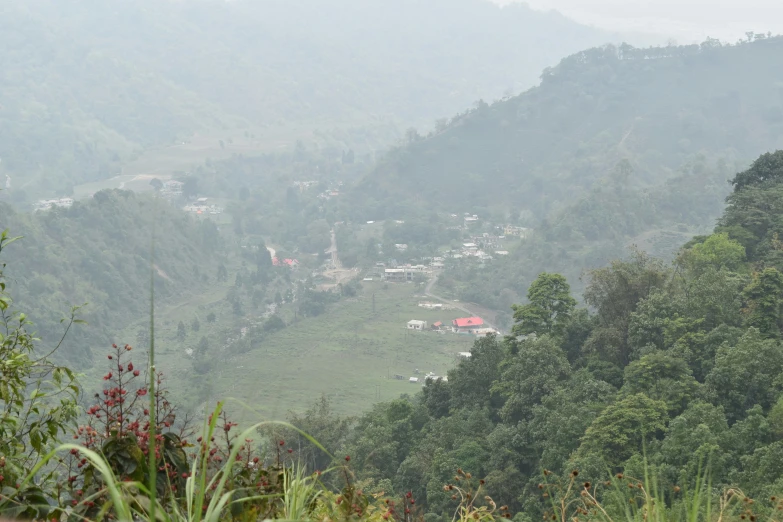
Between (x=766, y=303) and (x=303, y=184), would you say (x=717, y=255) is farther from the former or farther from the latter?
(x=303, y=184)

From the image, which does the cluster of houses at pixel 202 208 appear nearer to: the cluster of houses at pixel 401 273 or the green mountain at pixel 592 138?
the green mountain at pixel 592 138

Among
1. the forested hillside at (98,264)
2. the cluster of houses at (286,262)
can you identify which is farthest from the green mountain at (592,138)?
the forested hillside at (98,264)

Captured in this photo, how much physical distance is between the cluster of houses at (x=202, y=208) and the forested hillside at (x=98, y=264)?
12.5 metres

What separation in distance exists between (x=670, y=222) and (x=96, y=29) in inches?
3699

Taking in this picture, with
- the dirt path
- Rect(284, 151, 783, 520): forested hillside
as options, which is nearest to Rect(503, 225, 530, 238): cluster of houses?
the dirt path

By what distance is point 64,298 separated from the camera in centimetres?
3416

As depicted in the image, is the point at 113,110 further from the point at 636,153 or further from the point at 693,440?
the point at 693,440

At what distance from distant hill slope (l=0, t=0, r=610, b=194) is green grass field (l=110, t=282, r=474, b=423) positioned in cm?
3478

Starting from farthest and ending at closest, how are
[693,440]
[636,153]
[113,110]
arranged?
1. [113,110]
2. [636,153]
3. [693,440]

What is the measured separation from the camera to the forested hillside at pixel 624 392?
967 centimetres

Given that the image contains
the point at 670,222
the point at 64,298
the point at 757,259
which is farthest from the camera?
the point at 670,222

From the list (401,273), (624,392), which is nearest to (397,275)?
(401,273)

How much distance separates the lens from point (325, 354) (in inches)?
1249

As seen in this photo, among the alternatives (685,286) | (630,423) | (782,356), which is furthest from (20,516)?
(685,286)
